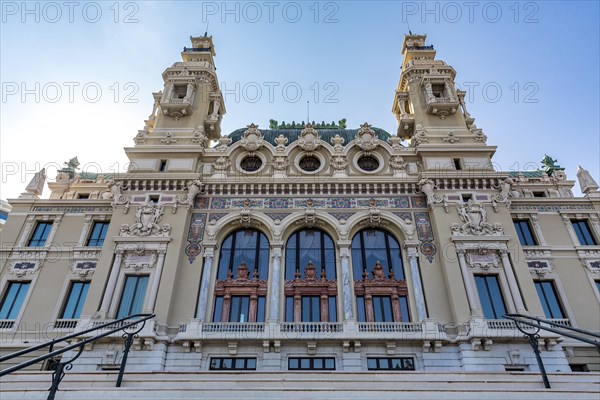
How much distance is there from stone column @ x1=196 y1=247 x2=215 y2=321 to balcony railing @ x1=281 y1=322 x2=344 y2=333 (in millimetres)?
4768

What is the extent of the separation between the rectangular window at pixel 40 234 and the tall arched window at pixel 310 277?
17169mm

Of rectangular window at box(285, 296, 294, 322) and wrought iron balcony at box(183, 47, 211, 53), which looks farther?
wrought iron balcony at box(183, 47, 211, 53)

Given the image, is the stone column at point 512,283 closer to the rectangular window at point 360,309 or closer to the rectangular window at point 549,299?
the rectangular window at point 549,299

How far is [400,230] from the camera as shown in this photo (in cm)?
2623

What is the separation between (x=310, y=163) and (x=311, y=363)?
14.4 metres

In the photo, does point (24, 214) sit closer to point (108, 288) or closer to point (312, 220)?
point (108, 288)

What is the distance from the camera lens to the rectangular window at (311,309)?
23625mm

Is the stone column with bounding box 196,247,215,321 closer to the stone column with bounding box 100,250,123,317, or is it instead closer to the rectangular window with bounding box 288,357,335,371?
the stone column with bounding box 100,250,123,317

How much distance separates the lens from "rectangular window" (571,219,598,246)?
27922 millimetres

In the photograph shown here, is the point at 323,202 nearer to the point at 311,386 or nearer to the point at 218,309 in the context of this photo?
the point at 218,309

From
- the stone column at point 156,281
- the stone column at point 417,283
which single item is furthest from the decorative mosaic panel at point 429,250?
the stone column at point 156,281

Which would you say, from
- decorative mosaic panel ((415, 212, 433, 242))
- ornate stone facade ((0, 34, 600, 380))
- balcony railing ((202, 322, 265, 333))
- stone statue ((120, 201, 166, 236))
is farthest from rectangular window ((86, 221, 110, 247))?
decorative mosaic panel ((415, 212, 433, 242))

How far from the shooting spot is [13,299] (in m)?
25.6

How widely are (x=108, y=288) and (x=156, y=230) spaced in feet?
14.3
